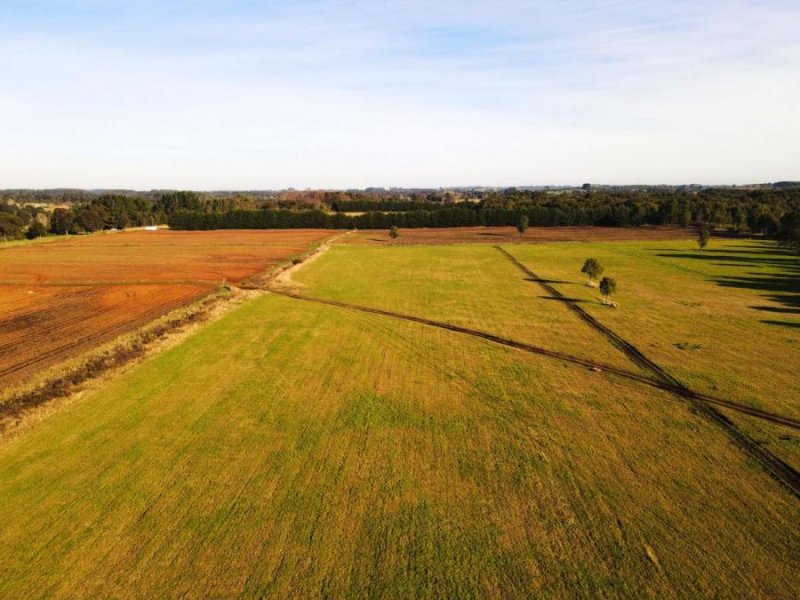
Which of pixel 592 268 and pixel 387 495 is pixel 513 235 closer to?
pixel 592 268

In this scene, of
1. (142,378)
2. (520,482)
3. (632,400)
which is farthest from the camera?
(142,378)

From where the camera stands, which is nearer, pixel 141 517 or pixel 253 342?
pixel 141 517

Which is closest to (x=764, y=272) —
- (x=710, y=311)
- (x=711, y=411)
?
(x=710, y=311)

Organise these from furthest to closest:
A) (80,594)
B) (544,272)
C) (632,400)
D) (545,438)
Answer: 1. (544,272)
2. (632,400)
3. (545,438)
4. (80,594)

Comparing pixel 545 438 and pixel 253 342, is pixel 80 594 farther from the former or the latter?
pixel 253 342

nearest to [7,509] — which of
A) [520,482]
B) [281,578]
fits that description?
[281,578]

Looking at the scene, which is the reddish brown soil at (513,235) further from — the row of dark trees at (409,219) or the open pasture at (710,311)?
the open pasture at (710,311)

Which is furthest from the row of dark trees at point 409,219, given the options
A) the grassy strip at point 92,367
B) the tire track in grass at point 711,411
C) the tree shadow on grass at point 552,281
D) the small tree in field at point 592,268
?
the tire track in grass at point 711,411
